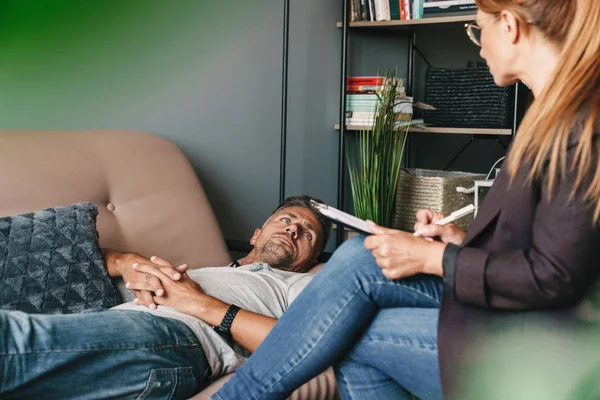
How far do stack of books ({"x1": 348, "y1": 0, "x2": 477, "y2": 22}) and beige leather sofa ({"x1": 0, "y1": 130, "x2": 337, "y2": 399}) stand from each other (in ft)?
3.91

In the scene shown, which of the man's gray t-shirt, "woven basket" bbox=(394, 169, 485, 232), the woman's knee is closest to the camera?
the woman's knee

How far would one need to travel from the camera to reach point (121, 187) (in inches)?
87.9

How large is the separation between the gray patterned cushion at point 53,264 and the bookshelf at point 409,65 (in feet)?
4.97

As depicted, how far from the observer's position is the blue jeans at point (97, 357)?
1.37m

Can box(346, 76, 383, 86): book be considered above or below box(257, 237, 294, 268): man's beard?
above

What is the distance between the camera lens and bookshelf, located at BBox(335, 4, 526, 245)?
9.70ft

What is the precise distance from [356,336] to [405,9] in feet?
6.94

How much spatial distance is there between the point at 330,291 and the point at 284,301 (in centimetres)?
64

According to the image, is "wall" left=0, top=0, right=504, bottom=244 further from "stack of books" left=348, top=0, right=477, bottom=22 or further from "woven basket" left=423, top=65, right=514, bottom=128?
"woven basket" left=423, top=65, right=514, bottom=128

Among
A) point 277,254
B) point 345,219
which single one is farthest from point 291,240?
point 345,219

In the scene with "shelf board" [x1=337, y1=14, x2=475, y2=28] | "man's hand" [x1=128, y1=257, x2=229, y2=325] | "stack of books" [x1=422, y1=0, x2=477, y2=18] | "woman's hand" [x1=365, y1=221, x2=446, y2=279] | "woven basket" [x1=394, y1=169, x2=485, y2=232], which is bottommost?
"man's hand" [x1=128, y1=257, x2=229, y2=325]

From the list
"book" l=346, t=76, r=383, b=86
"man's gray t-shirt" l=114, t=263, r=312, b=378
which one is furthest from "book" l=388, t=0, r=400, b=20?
"man's gray t-shirt" l=114, t=263, r=312, b=378

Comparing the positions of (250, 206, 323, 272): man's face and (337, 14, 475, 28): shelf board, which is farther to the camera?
(337, 14, 475, 28): shelf board

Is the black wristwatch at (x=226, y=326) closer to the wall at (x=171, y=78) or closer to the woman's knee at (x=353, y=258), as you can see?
the woman's knee at (x=353, y=258)
